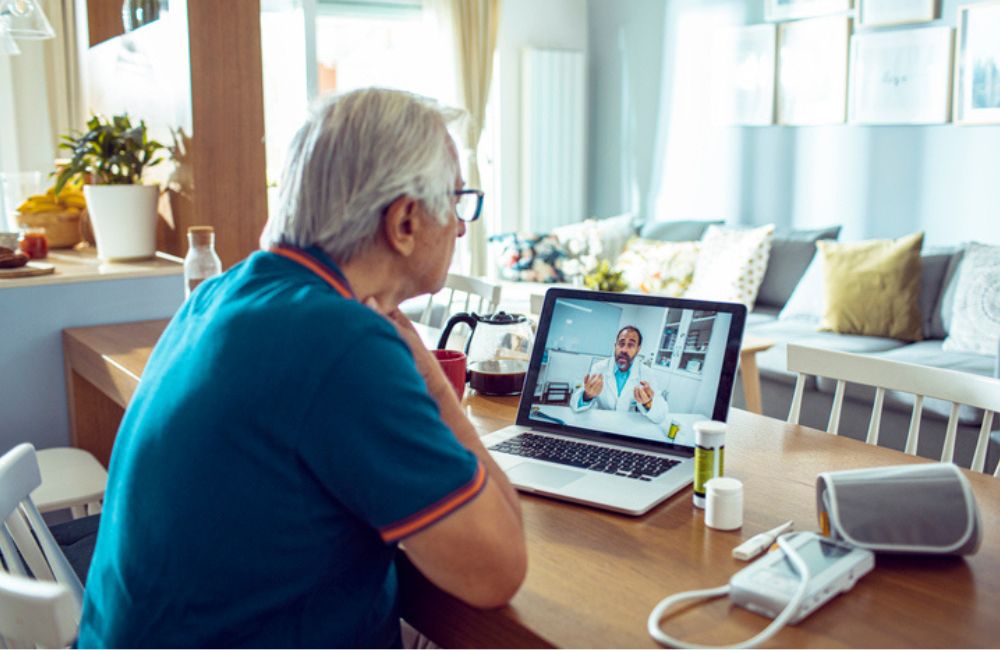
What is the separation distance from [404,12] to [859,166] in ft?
8.82

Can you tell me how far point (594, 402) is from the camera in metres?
1.53

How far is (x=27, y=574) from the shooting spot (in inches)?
60.3

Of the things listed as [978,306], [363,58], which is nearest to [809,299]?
[978,306]

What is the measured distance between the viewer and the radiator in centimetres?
583

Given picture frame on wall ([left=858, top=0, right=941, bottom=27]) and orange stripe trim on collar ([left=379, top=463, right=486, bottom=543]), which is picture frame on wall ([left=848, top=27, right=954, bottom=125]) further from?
orange stripe trim on collar ([left=379, top=463, right=486, bottom=543])

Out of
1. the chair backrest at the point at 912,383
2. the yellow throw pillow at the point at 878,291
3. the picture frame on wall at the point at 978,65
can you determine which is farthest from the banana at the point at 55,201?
the picture frame on wall at the point at 978,65

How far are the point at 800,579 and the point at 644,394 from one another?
1.68ft

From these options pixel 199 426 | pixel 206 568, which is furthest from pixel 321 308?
pixel 206 568

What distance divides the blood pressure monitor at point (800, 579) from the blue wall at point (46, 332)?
2.24 meters

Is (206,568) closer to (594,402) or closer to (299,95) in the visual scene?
(594,402)

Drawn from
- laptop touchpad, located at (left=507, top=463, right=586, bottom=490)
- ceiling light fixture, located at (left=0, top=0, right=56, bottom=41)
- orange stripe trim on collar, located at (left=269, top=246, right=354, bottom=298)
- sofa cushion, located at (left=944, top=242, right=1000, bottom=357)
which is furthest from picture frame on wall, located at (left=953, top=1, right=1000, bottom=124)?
orange stripe trim on collar, located at (left=269, top=246, right=354, bottom=298)

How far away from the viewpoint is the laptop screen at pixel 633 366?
4.75 feet

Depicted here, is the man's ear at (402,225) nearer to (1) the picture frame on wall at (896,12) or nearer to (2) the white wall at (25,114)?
(1) the picture frame on wall at (896,12)

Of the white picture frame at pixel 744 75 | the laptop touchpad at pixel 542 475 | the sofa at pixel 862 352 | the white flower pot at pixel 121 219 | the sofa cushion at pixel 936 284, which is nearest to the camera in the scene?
the laptop touchpad at pixel 542 475
